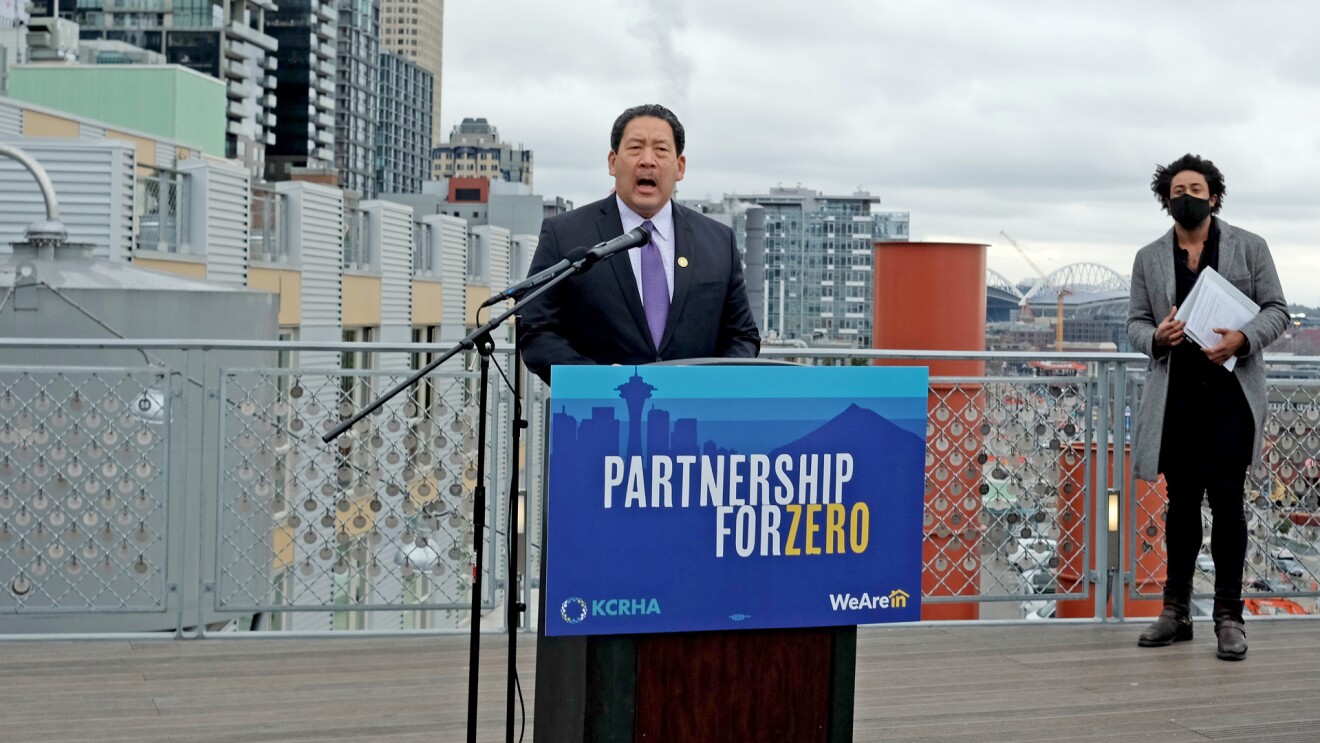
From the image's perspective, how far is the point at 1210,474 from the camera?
16.3ft

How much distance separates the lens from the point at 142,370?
17.3 ft

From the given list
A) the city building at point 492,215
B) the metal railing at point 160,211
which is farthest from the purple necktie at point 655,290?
the city building at point 492,215

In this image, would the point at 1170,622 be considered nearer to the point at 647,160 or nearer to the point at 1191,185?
the point at 1191,185

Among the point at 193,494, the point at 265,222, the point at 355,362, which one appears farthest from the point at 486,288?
the point at 355,362

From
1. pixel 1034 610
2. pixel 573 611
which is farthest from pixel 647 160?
pixel 1034 610

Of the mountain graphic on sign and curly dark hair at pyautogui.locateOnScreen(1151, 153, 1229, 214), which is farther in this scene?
curly dark hair at pyautogui.locateOnScreen(1151, 153, 1229, 214)

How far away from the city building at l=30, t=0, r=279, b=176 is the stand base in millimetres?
111201

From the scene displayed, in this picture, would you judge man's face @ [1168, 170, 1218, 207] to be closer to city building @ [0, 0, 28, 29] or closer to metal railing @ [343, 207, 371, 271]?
metal railing @ [343, 207, 371, 271]

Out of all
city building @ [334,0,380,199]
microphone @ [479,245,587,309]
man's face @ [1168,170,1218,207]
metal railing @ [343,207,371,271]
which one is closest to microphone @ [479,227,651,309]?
microphone @ [479,245,587,309]

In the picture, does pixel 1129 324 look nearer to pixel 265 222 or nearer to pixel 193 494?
pixel 193 494

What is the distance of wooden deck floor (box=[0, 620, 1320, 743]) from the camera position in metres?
4.08

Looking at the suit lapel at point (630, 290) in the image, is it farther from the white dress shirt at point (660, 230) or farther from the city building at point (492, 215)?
the city building at point (492, 215)

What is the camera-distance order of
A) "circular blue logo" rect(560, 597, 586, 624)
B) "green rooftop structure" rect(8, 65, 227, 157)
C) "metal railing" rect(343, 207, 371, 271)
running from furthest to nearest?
"green rooftop structure" rect(8, 65, 227, 157)
"metal railing" rect(343, 207, 371, 271)
"circular blue logo" rect(560, 597, 586, 624)

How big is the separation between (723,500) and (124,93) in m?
57.3
